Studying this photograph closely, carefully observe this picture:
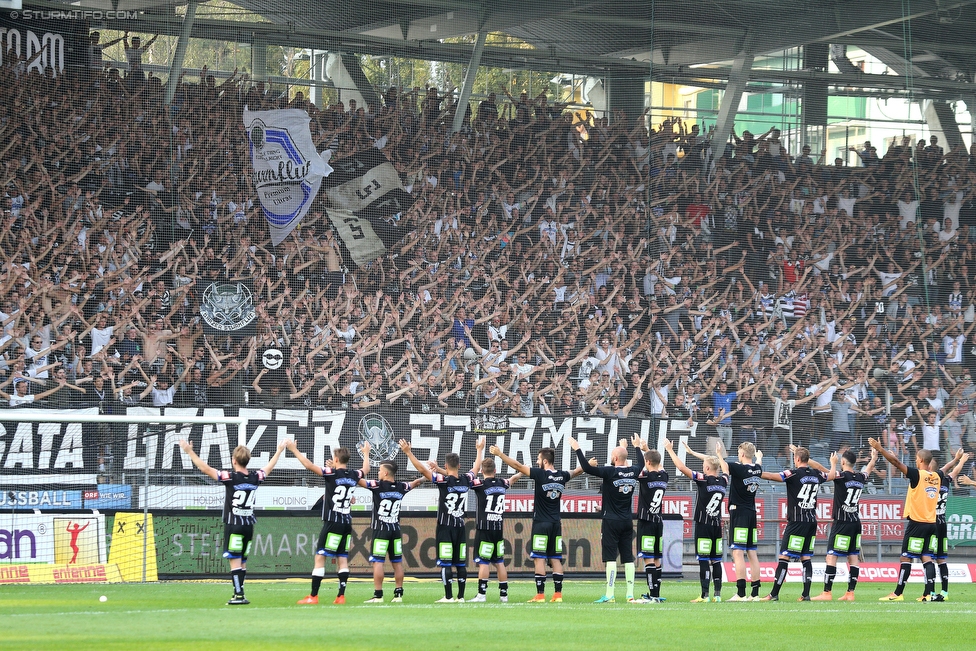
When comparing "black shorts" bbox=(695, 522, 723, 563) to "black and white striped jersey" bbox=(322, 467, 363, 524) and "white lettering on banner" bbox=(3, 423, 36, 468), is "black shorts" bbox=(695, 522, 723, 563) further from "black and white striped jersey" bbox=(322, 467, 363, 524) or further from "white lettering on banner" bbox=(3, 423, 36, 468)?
"white lettering on banner" bbox=(3, 423, 36, 468)

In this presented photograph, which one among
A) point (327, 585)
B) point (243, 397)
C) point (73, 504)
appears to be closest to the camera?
point (327, 585)

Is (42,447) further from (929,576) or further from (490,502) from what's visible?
(929,576)

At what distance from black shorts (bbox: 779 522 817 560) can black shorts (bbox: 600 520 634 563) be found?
2.33 metres

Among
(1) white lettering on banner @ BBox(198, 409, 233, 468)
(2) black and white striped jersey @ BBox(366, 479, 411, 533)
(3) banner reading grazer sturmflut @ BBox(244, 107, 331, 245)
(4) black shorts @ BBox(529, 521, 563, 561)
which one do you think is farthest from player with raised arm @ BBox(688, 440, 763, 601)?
(3) banner reading grazer sturmflut @ BBox(244, 107, 331, 245)

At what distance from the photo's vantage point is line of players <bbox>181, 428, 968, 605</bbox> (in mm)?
14773

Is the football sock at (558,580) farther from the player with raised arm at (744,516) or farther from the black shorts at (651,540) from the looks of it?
the player with raised arm at (744,516)

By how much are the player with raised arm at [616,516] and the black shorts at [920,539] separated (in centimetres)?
405

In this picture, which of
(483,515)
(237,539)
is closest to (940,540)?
(483,515)

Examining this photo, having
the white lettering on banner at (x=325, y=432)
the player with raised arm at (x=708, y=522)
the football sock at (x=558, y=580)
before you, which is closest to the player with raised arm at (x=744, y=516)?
the player with raised arm at (x=708, y=522)

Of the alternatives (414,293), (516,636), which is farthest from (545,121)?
(516,636)

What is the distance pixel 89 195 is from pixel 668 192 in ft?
40.0

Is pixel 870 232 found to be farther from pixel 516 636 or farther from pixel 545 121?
pixel 516 636

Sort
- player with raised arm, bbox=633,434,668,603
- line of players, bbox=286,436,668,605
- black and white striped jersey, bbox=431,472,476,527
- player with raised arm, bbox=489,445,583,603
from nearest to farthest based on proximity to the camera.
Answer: line of players, bbox=286,436,668,605
black and white striped jersey, bbox=431,472,476,527
player with raised arm, bbox=489,445,583,603
player with raised arm, bbox=633,434,668,603

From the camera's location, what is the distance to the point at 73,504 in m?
20.0
